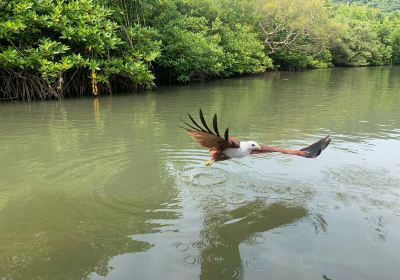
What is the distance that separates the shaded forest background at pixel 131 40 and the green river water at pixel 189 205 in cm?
434

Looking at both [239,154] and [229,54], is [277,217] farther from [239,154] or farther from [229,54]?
[229,54]

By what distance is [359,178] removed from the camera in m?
6.09

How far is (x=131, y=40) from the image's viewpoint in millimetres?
15695

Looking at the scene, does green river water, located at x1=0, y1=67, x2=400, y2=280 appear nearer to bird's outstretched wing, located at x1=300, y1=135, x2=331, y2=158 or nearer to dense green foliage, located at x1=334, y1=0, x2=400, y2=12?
bird's outstretched wing, located at x1=300, y1=135, x2=331, y2=158

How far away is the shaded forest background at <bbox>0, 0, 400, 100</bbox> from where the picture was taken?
13.1m

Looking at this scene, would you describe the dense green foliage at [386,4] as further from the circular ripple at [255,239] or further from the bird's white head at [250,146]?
the circular ripple at [255,239]

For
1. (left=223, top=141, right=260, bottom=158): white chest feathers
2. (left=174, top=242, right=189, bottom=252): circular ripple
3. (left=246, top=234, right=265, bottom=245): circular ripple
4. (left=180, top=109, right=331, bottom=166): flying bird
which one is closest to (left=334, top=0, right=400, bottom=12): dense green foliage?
(left=180, top=109, right=331, bottom=166): flying bird

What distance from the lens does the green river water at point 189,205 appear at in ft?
12.5

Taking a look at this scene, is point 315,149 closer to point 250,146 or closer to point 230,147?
point 250,146

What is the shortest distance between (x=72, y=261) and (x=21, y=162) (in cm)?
353

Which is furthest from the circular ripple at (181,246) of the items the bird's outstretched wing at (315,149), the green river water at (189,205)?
the bird's outstretched wing at (315,149)

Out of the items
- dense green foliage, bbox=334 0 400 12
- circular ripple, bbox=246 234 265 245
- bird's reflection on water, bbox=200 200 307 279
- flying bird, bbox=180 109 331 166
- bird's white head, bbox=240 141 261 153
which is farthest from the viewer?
dense green foliage, bbox=334 0 400 12

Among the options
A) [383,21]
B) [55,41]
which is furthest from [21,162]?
[383,21]

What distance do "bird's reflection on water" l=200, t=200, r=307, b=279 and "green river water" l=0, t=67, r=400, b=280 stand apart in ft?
0.05
